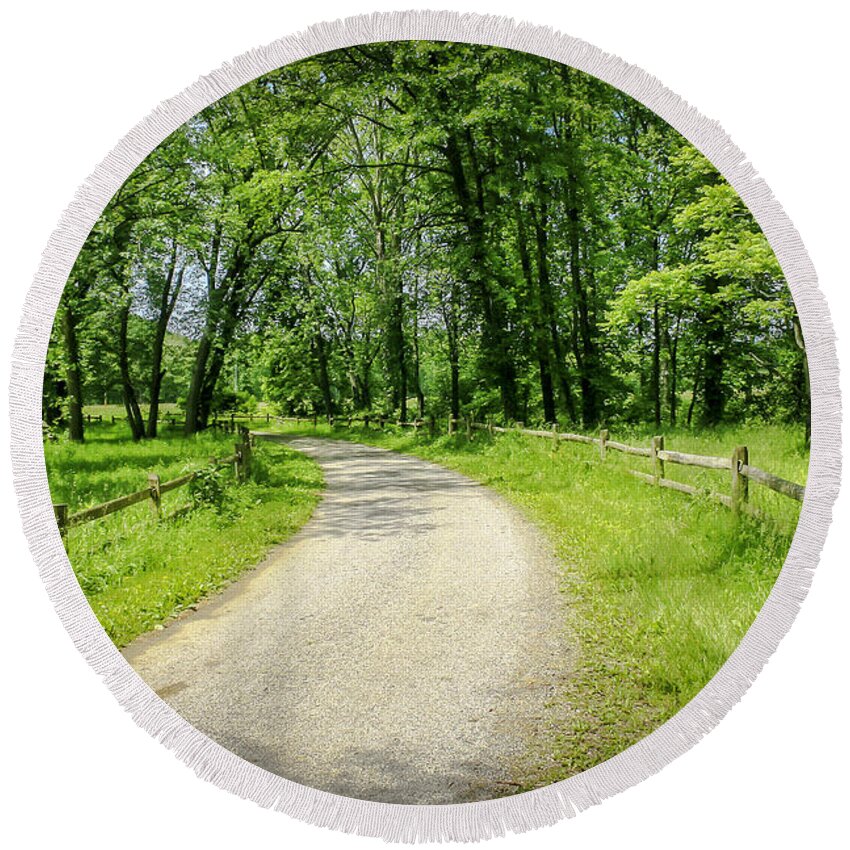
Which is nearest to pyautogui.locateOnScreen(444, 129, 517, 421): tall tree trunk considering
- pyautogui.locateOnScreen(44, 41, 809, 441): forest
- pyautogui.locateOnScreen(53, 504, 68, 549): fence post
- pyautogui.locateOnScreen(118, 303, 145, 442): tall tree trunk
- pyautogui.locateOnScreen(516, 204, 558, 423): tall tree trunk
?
A: pyautogui.locateOnScreen(44, 41, 809, 441): forest

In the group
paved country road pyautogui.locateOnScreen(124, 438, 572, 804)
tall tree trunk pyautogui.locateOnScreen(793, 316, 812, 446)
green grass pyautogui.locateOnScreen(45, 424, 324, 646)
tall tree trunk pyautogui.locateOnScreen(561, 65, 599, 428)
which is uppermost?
tall tree trunk pyautogui.locateOnScreen(561, 65, 599, 428)

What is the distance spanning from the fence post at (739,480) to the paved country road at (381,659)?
0.72 m

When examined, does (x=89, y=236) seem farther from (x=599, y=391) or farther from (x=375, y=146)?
(x=599, y=391)

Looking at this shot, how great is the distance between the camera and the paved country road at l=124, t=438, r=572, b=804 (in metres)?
2.29

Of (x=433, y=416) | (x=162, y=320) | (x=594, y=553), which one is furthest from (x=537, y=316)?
(x=162, y=320)

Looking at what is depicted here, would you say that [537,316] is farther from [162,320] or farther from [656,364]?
[162,320]

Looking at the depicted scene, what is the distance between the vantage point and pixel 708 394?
8.63ft

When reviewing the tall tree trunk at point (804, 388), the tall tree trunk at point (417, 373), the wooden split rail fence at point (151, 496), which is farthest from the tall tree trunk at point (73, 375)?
the tall tree trunk at point (804, 388)

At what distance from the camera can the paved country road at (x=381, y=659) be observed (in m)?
2.29

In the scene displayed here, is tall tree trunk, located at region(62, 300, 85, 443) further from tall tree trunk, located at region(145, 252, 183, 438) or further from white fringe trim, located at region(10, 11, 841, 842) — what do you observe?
tall tree trunk, located at region(145, 252, 183, 438)

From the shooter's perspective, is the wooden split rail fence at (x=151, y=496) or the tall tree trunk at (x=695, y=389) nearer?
the tall tree trunk at (x=695, y=389)

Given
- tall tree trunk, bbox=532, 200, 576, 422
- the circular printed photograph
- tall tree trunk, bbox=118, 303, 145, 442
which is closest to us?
the circular printed photograph

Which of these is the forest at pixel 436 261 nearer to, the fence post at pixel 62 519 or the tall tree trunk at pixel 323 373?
the tall tree trunk at pixel 323 373

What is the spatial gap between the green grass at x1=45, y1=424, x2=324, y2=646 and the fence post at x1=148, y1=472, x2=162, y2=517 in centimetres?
2
